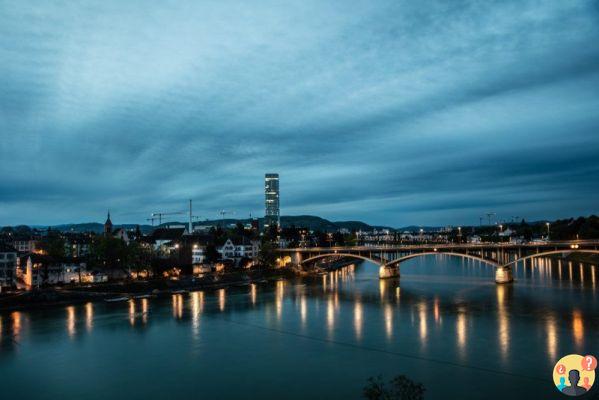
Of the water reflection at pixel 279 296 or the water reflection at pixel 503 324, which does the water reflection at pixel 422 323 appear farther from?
the water reflection at pixel 279 296

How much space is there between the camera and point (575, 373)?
10984mm

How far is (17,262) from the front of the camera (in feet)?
187

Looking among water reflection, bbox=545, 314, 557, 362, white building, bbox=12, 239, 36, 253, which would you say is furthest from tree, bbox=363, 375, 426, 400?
white building, bbox=12, 239, 36, 253

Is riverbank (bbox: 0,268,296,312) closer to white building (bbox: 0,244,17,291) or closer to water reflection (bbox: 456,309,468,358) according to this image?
white building (bbox: 0,244,17,291)

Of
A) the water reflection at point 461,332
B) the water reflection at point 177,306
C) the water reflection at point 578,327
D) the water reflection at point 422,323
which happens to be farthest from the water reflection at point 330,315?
the water reflection at point 578,327

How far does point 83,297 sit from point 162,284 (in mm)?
10785

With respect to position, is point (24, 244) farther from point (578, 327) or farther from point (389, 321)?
point (578, 327)

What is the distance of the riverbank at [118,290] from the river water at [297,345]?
287cm

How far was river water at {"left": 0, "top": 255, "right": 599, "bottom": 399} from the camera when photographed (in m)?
22.2

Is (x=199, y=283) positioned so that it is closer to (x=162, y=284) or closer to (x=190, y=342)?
(x=162, y=284)

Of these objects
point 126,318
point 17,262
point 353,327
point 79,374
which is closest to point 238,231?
point 17,262

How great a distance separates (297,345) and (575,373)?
2064 cm

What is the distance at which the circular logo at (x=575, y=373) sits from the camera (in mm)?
9977

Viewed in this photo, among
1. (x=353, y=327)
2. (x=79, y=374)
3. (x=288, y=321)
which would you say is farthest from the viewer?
(x=288, y=321)
